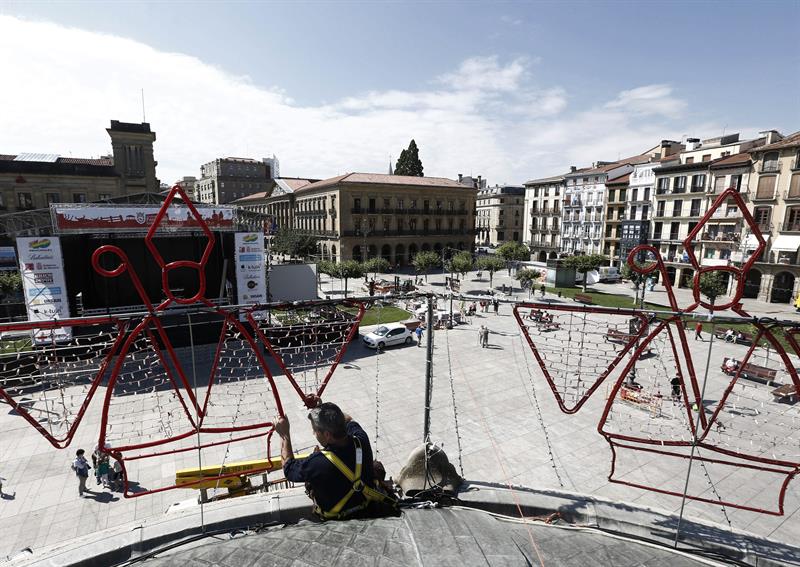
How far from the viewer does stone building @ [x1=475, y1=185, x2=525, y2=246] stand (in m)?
87.7

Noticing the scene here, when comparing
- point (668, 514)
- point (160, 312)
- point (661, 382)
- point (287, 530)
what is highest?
point (160, 312)

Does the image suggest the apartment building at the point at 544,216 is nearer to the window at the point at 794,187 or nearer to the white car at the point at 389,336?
the window at the point at 794,187

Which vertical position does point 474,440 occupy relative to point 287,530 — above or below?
below

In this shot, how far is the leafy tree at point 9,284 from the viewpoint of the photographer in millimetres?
28095

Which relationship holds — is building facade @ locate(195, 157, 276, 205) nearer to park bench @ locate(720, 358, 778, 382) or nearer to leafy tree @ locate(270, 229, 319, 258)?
leafy tree @ locate(270, 229, 319, 258)

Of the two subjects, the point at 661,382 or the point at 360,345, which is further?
the point at 360,345

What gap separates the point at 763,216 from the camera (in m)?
36.1

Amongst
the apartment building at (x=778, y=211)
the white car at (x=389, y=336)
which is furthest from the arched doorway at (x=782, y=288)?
the white car at (x=389, y=336)

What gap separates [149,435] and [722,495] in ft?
49.9

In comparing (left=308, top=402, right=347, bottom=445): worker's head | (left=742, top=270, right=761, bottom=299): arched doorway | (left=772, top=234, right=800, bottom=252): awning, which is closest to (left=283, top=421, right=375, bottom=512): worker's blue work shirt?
(left=308, top=402, right=347, bottom=445): worker's head

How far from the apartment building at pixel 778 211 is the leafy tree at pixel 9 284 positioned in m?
58.3

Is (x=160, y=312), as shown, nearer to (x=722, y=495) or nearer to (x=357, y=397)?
(x=357, y=397)

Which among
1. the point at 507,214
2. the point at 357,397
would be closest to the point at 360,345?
the point at 357,397

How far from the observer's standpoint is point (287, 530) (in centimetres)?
336
